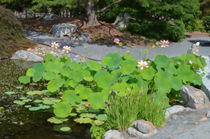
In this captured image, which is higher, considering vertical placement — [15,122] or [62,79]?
[62,79]

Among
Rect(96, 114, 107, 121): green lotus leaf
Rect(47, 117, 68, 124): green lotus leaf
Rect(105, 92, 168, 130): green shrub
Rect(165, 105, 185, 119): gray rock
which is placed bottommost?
Rect(47, 117, 68, 124): green lotus leaf

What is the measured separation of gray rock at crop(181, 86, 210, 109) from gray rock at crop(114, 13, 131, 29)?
1143 centimetres

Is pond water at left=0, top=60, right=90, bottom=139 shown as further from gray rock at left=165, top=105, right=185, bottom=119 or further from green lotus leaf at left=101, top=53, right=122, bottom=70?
green lotus leaf at left=101, top=53, right=122, bottom=70

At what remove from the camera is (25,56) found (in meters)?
9.44

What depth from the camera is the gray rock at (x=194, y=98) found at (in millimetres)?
4676

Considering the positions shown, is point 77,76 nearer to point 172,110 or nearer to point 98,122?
point 98,122

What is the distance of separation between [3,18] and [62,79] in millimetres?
5820

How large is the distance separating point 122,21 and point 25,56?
26.0 ft

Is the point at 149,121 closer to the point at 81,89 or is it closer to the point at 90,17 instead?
the point at 81,89

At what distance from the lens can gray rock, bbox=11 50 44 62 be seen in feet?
30.8

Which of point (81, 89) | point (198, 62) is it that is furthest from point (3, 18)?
point (198, 62)

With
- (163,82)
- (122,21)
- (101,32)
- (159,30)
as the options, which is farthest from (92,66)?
(122,21)

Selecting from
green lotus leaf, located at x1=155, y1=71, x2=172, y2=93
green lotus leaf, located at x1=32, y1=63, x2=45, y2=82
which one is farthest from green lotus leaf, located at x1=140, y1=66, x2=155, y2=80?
green lotus leaf, located at x1=32, y1=63, x2=45, y2=82

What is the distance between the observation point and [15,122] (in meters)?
4.43
